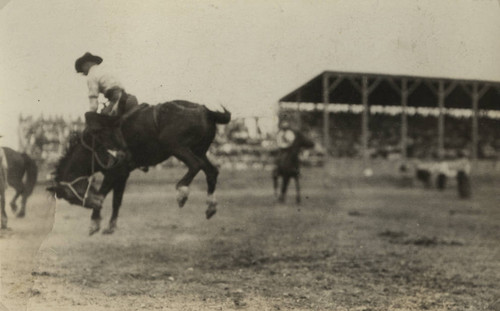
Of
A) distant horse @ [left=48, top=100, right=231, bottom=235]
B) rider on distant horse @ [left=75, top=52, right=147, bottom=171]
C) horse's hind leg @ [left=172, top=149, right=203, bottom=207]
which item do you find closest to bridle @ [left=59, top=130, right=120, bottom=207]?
distant horse @ [left=48, top=100, right=231, bottom=235]

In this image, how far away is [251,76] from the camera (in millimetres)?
4219

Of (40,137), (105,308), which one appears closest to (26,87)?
(40,137)

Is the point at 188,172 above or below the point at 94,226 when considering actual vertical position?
above

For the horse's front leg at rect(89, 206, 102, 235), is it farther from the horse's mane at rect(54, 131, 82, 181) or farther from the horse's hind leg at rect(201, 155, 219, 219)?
the horse's hind leg at rect(201, 155, 219, 219)

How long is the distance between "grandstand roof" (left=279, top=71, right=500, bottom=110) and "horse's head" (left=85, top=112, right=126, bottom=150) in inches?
59.6

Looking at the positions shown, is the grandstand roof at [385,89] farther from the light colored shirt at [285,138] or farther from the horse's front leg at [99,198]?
the horse's front leg at [99,198]

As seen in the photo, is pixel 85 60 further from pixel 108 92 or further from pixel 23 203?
pixel 23 203

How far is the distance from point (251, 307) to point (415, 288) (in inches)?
71.6

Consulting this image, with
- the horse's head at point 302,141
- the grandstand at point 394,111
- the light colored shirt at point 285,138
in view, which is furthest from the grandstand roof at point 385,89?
the horse's head at point 302,141

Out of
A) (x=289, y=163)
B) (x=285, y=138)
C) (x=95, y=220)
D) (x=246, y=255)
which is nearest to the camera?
(x=95, y=220)

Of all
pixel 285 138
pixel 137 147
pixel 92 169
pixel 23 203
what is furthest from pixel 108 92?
pixel 285 138

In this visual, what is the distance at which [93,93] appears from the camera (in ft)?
11.1

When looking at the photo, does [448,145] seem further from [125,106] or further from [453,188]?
[125,106]

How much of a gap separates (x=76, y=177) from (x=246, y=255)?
11.8ft
